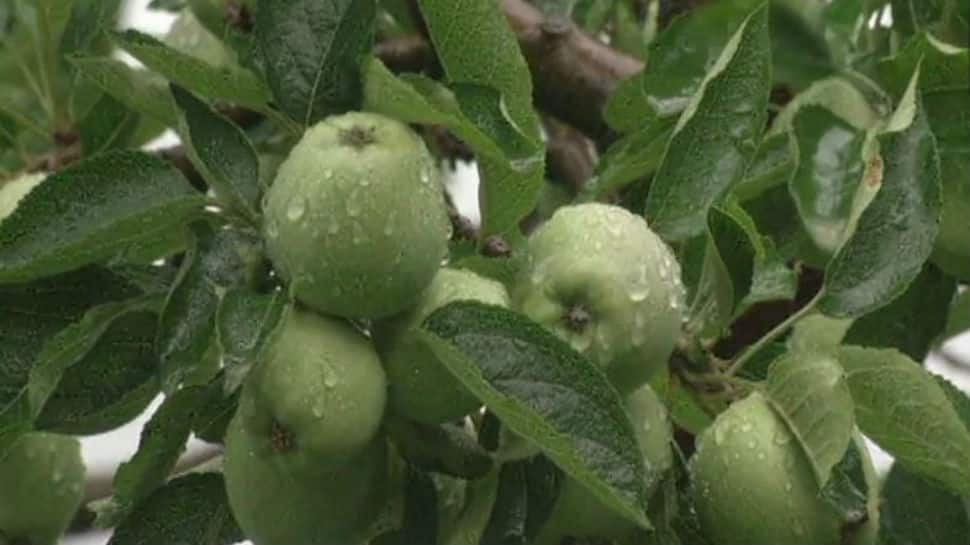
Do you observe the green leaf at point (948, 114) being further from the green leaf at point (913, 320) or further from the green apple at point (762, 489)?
the green apple at point (762, 489)

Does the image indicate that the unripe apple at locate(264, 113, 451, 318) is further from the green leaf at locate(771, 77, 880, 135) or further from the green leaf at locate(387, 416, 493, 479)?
the green leaf at locate(771, 77, 880, 135)

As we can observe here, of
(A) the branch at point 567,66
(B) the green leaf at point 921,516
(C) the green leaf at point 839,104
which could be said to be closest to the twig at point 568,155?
(A) the branch at point 567,66

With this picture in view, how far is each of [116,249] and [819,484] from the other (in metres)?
0.34

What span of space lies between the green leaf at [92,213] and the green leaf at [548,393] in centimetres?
15

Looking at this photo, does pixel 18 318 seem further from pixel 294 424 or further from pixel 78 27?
pixel 78 27

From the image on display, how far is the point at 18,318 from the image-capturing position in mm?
1025

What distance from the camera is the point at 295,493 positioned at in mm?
957

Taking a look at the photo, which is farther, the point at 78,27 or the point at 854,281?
the point at 78,27

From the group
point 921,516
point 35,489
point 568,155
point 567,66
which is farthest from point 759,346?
point 568,155

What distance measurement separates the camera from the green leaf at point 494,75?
1021 millimetres

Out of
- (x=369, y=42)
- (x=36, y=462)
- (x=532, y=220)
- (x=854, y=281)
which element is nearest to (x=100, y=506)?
(x=36, y=462)

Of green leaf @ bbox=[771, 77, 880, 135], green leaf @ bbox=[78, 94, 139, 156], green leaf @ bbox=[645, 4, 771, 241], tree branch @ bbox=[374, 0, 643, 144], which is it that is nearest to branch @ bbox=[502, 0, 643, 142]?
tree branch @ bbox=[374, 0, 643, 144]

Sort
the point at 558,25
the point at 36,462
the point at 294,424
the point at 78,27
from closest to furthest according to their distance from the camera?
the point at 294,424 → the point at 36,462 → the point at 78,27 → the point at 558,25

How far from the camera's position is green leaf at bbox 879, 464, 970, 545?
1.29m
